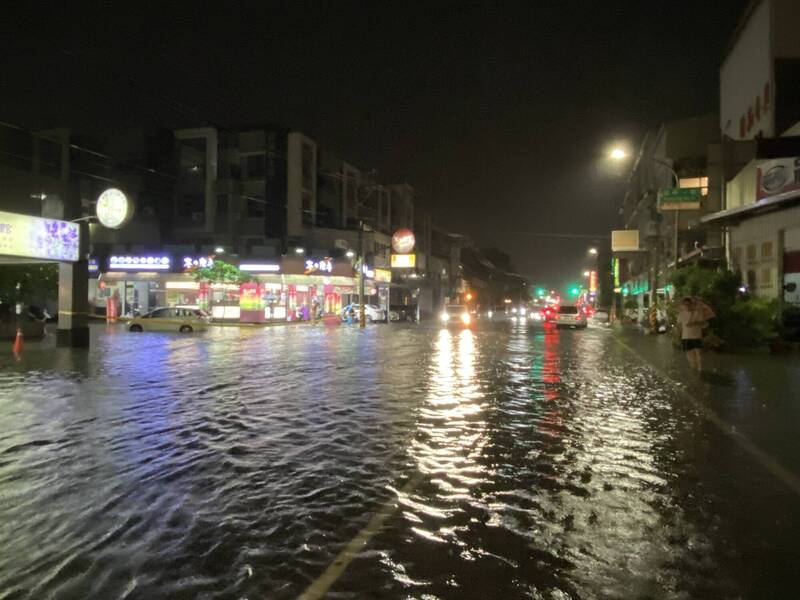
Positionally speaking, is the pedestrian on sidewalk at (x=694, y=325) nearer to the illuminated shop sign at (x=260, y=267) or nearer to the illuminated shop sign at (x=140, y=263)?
the illuminated shop sign at (x=260, y=267)

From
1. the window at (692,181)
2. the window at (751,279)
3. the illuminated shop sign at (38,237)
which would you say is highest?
the window at (692,181)

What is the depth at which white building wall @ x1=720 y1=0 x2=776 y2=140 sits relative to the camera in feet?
85.6

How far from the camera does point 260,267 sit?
46719 millimetres

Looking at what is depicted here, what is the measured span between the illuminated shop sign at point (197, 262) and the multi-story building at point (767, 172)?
98.6ft

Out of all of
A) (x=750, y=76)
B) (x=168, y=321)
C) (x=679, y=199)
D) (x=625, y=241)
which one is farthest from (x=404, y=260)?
(x=750, y=76)

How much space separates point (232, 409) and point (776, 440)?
759cm

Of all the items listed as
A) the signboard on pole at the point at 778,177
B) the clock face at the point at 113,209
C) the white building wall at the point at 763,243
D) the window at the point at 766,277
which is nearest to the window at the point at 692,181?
the white building wall at the point at 763,243

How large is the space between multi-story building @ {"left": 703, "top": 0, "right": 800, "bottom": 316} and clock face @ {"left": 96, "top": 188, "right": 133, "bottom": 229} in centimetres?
1882

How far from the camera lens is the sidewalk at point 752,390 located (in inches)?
325

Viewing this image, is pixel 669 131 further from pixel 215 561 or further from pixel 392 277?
pixel 215 561

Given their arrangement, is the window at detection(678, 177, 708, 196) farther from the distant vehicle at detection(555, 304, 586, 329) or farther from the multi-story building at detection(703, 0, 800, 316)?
the multi-story building at detection(703, 0, 800, 316)

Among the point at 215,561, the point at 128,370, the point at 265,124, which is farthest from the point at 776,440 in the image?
the point at 265,124

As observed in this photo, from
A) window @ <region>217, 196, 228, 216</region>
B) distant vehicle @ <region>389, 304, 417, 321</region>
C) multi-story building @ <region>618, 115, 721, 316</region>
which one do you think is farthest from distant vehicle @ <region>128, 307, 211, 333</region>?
distant vehicle @ <region>389, 304, 417, 321</region>

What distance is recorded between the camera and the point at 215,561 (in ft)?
14.4
